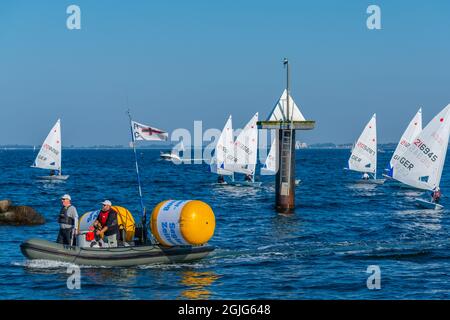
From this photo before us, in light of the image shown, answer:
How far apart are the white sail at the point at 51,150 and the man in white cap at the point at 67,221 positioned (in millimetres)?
53079

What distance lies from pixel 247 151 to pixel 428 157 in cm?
2326

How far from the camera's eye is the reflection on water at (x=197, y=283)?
2128cm

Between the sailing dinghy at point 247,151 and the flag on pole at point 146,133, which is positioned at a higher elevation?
the flag on pole at point 146,133

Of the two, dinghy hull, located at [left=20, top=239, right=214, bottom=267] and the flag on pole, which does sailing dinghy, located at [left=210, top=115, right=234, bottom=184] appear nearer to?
the flag on pole

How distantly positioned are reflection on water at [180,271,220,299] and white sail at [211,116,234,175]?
1785 inches

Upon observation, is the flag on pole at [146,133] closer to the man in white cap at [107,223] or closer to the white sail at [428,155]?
the man in white cap at [107,223]

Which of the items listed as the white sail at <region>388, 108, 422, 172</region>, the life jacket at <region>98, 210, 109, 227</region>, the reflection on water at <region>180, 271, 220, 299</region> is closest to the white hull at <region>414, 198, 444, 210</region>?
the white sail at <region>388, 108, 422, 172</region>

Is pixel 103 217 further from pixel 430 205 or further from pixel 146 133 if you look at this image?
pixel 430 205

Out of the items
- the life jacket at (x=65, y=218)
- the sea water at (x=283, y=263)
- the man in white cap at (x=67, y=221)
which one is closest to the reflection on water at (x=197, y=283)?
the sea water at (x=283, y=263)

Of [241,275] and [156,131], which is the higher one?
[156,131]

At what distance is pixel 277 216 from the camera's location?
4100 centimetres
